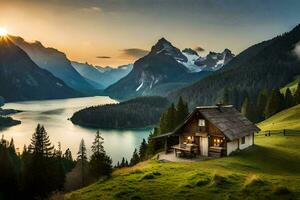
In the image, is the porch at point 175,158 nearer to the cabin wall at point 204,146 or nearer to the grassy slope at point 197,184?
the cabin wall at point 204,146

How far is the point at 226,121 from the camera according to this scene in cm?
6178

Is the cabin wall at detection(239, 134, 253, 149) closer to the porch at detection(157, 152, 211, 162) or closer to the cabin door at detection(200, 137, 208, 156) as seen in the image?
the cabin door at detection(200, 137, 208, 156)

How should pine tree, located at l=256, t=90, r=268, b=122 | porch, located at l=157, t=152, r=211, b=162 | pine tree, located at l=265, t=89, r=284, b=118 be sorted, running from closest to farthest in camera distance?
porch, located at l=157, t=152, r=211, b=162, pine tree, located at l=265, t=89, r=284, b=118, pine tree, located at l=256, t=90, r=268, b=122

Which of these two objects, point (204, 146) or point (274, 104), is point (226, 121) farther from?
point (274, 104)

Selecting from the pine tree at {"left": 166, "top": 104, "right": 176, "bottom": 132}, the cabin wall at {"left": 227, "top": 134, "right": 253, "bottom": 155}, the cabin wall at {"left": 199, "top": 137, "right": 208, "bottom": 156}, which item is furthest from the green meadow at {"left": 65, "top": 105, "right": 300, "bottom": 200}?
the pine tree at {"left": 166, "top": 104, "right": 176, "bottom": 132}

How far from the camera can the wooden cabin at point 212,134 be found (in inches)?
2269

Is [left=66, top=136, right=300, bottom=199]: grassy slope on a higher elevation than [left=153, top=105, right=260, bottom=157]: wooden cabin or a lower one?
lower

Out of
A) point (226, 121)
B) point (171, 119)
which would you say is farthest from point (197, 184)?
point (171, 119)

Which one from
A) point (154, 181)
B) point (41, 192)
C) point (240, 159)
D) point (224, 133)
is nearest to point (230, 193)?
point (154, 181)

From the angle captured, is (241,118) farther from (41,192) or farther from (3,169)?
(3,169)

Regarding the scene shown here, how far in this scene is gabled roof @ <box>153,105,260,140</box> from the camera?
193 ft

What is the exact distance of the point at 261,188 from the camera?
107ft

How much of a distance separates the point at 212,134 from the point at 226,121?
4.38 metres

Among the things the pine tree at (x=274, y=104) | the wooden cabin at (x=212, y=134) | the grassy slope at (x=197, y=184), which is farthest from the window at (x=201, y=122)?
the pine tree at (x=274, y=104)
